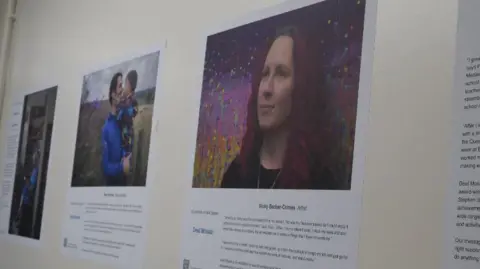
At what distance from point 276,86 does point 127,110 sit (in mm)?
620

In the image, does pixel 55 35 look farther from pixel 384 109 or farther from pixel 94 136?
pixel 384 109

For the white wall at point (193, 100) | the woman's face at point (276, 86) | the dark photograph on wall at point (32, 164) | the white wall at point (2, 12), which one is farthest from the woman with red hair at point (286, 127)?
the white wall at point (2, 12)

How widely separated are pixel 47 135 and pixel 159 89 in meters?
0.76

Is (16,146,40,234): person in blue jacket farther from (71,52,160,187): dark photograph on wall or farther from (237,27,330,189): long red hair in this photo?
(237,27,330,189): long red hair

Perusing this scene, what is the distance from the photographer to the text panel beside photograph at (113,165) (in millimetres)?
1557

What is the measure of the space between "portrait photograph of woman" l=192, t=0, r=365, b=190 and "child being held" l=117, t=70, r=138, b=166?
32cm

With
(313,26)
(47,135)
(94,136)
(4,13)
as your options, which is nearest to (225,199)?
(313,26)

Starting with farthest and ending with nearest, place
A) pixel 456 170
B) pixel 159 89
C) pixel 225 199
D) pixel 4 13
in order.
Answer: pixel 4 13 < pixel 159 89 < pixel 225 199 < pixel 456 170

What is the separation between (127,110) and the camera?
166 centimetres

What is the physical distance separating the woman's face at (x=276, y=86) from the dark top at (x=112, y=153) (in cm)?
59

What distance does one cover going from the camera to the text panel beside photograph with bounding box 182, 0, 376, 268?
101 cm

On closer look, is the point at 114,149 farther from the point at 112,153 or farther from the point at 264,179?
the point at 264,179

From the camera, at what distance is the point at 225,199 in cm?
126

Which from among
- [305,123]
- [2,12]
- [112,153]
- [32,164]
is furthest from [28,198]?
[305,123]
